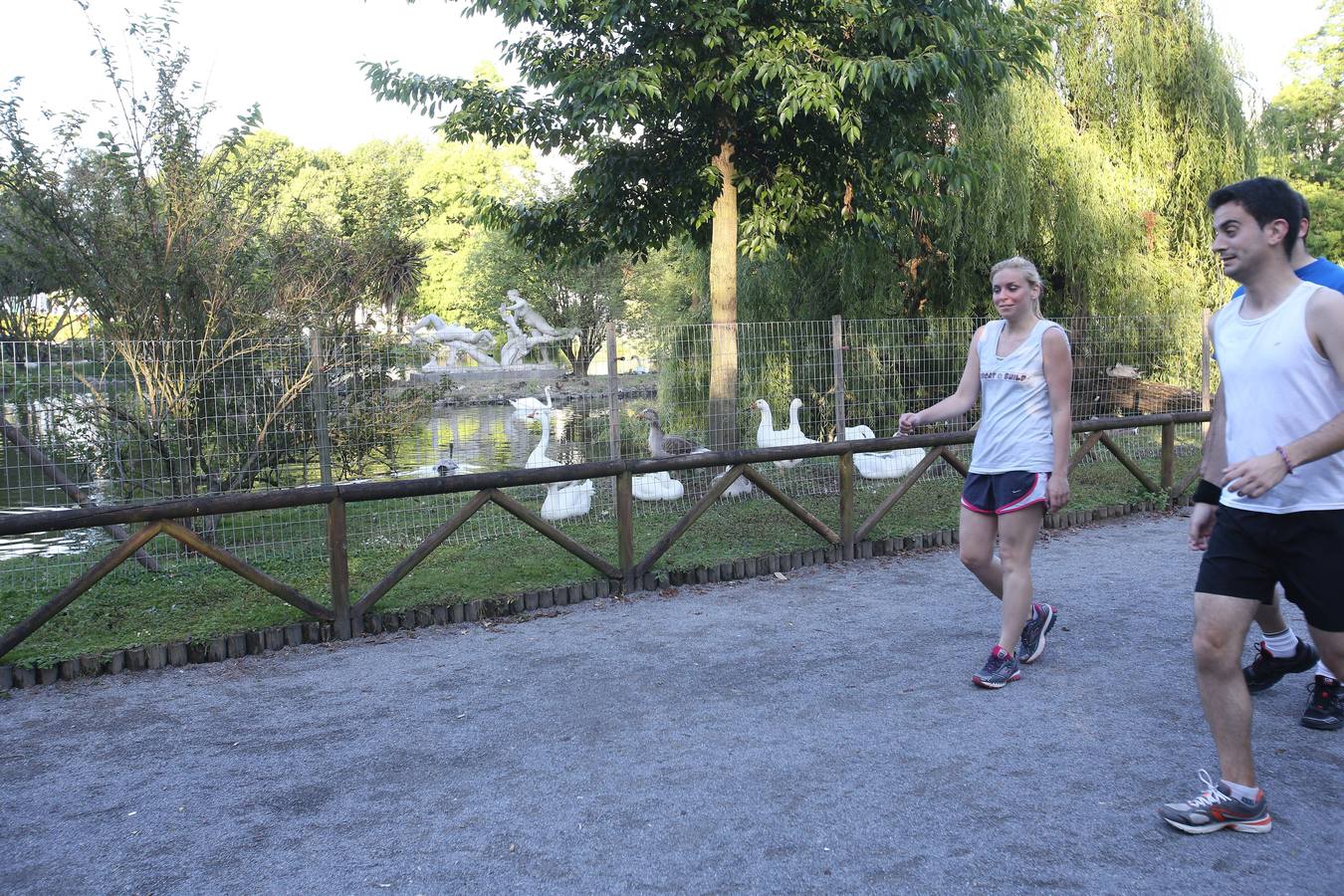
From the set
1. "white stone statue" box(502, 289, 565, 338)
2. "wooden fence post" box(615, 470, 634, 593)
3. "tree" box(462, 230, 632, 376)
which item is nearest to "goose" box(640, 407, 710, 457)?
"wooden fence post" box(615, 470, 634, 593)

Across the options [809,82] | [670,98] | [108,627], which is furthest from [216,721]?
[670,98]

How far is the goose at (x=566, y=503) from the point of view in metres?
9.32

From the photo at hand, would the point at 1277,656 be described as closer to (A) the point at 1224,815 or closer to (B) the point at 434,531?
(A) the point at 1224,815

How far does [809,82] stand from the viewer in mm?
8672

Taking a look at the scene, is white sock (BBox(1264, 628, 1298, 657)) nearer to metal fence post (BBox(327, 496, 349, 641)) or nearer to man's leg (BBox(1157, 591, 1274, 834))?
man's leg (BBox(1157, 591, 1274, 834))

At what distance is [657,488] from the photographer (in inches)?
397

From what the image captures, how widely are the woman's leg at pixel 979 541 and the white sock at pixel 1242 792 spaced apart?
1.87 meters

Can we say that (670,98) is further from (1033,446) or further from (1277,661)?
(1277,661)

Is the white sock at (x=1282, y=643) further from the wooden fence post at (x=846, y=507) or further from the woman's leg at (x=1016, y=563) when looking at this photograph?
the wooden fence post at (x=846, y=507)

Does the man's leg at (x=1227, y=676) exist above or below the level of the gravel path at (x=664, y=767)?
above

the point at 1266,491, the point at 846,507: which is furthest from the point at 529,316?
the point at 1266,491

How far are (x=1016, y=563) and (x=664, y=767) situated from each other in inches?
79.5

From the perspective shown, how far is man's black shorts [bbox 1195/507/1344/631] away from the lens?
3.19m

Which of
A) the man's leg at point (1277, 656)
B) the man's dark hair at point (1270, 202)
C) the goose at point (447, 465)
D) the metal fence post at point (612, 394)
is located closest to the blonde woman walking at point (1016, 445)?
the man's leg at point (1277, 656)
